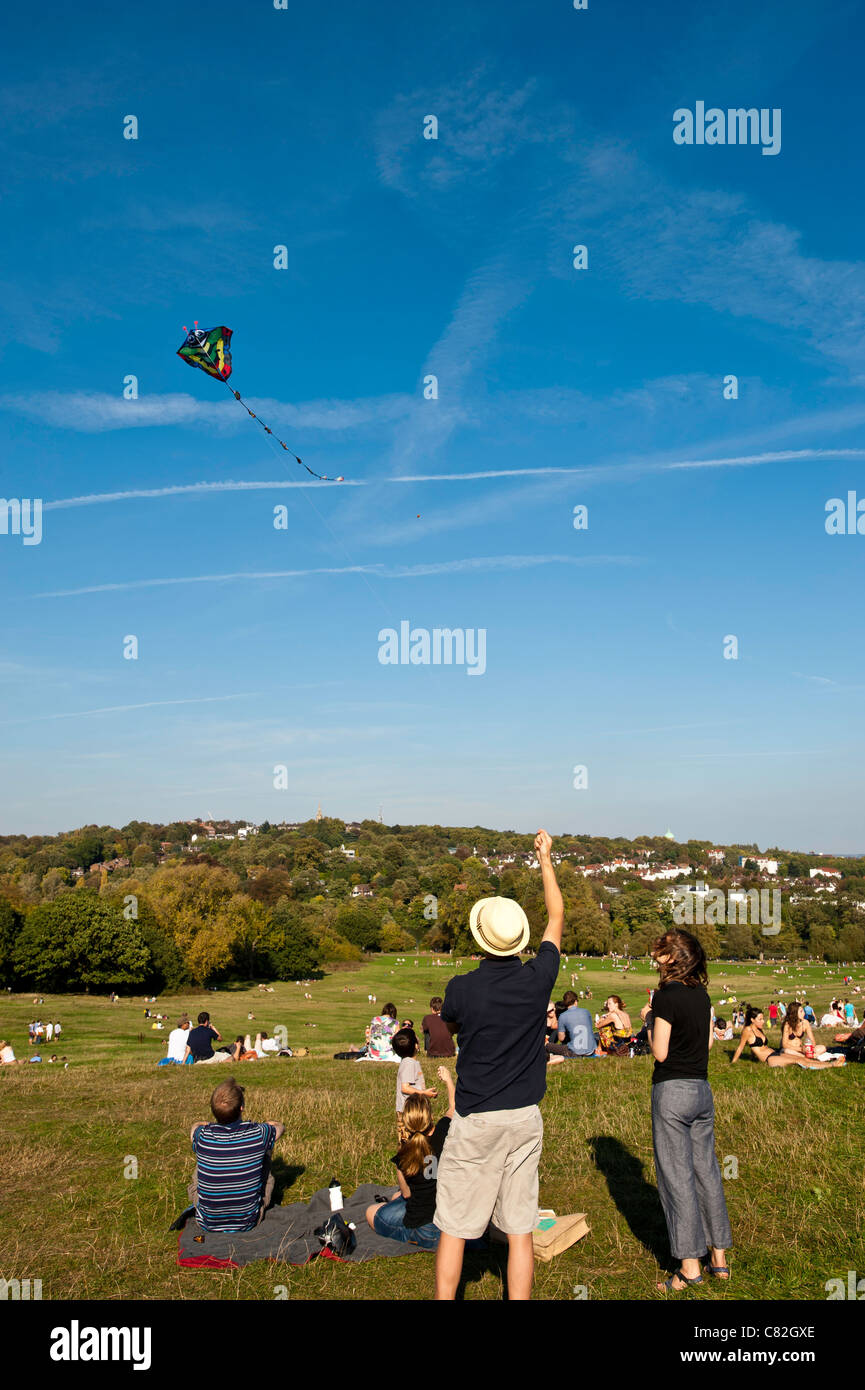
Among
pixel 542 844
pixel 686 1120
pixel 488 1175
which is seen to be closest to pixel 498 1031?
pixel 488 1175

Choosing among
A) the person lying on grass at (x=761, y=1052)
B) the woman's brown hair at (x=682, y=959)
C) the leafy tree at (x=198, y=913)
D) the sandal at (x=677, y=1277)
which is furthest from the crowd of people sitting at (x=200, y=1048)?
the leafy tree at (x=198, y=913)

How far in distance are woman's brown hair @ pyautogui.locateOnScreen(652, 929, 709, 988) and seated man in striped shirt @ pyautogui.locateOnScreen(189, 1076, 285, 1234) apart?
11.7ft

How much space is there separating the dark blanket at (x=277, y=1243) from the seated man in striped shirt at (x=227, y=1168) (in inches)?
4.6

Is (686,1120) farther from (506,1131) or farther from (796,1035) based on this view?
(796,1035)

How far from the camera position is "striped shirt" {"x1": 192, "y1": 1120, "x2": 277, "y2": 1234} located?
271 inches

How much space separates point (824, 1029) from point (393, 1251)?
17915 mm

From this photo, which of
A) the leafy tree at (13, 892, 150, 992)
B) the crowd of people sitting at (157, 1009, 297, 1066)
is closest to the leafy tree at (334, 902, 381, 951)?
the leafy tree at (13, 892, 150, 992)

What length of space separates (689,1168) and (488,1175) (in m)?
1.87

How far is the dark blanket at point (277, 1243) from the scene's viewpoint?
257 inches

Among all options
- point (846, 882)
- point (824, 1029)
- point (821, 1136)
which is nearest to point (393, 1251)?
point (821, 1136)

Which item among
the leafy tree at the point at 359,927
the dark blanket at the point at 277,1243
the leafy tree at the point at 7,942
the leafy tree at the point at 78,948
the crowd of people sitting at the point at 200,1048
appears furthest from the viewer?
the leafy tree at the point at 359,927

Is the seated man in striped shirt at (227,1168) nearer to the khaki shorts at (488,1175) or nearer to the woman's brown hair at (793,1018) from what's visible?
the khaki shorts at (488,1175)
